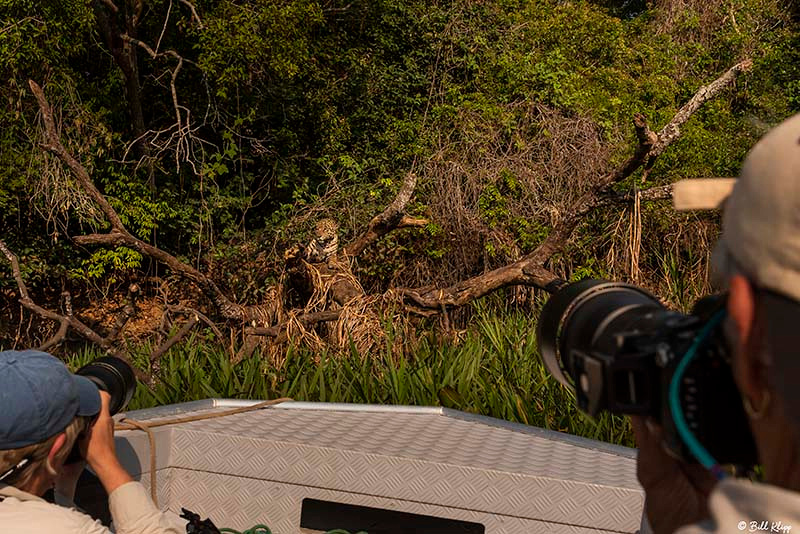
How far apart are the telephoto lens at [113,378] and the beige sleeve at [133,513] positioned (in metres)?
0.28

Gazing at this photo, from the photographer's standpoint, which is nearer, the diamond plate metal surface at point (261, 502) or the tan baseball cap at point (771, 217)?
the tan baseball cap at point (771, 217)

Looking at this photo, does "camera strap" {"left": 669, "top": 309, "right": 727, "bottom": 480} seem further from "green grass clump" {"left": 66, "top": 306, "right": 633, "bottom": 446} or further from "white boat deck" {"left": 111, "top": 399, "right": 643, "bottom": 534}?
"green grass clump" {"left": 66, "top": 306, "right": 633, "bottom": 446}

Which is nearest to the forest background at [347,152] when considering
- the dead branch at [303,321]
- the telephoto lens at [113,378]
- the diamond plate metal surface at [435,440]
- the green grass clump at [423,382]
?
the dead branch at [303,321]

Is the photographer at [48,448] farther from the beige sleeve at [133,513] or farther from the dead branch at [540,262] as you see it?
the dead branch at [540,262]

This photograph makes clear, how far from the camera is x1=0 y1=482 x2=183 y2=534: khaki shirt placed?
5.15 feet

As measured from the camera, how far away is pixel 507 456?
267cm

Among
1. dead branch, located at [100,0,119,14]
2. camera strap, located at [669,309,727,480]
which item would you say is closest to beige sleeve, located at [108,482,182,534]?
camera strap, located at [669,309,727,480]

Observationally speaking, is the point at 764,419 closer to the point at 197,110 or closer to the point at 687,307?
the point at 687,307

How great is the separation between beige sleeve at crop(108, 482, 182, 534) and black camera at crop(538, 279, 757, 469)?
1171mm

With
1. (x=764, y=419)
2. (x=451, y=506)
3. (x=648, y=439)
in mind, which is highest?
(x=764, y=419)

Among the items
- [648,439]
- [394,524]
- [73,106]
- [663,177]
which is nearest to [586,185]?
[663,177]

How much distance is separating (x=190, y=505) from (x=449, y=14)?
32.6 ft

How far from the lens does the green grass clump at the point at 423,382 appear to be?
4035mm

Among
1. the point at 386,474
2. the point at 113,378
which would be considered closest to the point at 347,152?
the point at 386,474
